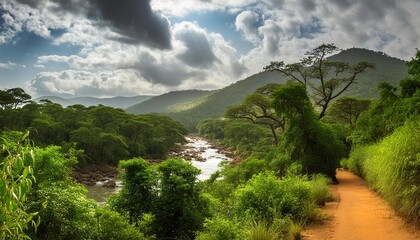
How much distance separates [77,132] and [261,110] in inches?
1021

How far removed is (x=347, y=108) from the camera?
171 feet

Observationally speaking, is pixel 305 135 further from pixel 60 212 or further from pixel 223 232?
pixel 60 212

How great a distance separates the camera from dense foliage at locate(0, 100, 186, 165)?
44625mm

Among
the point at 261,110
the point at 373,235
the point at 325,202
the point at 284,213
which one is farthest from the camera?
the point at 261,110

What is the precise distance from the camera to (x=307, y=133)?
21328mm

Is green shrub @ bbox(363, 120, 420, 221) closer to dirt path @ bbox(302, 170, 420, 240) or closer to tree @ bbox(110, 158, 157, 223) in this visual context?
dirt path @ bbox(302, 170, 420, 240)

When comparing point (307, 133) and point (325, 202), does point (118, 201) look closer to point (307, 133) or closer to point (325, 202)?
point (325, 202)

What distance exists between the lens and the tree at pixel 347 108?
49.5 meters

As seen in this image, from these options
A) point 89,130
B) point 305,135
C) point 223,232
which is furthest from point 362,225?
point 89,130

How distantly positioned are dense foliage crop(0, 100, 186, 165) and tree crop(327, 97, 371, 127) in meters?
32.8

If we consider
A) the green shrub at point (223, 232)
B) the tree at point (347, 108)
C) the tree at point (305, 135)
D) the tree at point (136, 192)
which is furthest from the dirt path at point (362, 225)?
the tree at point (347, 108)

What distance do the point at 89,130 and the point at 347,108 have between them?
39234 mm

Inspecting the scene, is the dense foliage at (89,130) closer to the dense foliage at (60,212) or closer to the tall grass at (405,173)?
the dense foliage at (60,212)

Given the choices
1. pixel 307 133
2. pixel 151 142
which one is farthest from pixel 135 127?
pixel 307 133
